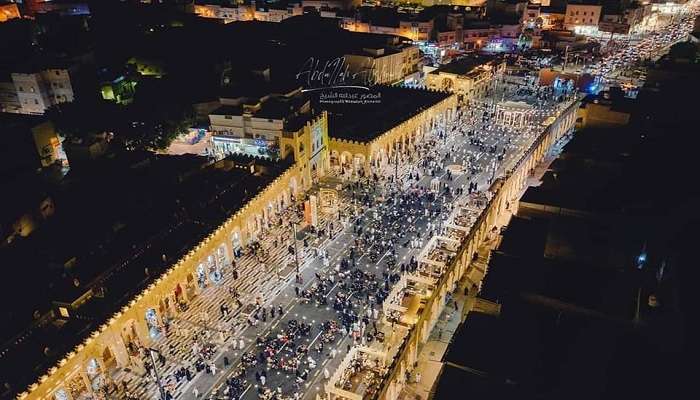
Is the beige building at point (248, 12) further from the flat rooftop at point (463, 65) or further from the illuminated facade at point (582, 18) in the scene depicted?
the illuminated facade at point (582, 18)

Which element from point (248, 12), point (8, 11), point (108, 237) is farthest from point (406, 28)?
point (108, 237)

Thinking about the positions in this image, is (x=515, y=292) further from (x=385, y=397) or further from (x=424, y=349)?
(x=385, y=397)

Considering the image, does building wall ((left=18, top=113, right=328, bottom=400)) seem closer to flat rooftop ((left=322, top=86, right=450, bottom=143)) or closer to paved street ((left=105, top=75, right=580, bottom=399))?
paved street ((left=105, top=75, right=580, bottom=399))

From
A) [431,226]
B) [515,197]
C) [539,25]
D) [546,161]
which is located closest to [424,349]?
[431,226]

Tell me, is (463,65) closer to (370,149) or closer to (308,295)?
(370,149)

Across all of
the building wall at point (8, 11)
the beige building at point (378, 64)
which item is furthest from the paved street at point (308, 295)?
the building wall at point (8, 11)

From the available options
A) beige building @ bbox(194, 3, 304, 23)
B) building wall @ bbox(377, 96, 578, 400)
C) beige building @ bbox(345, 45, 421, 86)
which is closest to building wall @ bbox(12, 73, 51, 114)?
beige building @ bbox(345, 45, 421, 86)

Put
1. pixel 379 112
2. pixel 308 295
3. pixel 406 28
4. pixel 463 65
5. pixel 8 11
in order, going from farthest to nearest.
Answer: pixel 406 28 → pixel 8 11 → pixel 463 65 → pixel 379 112 → pixel 308 295
